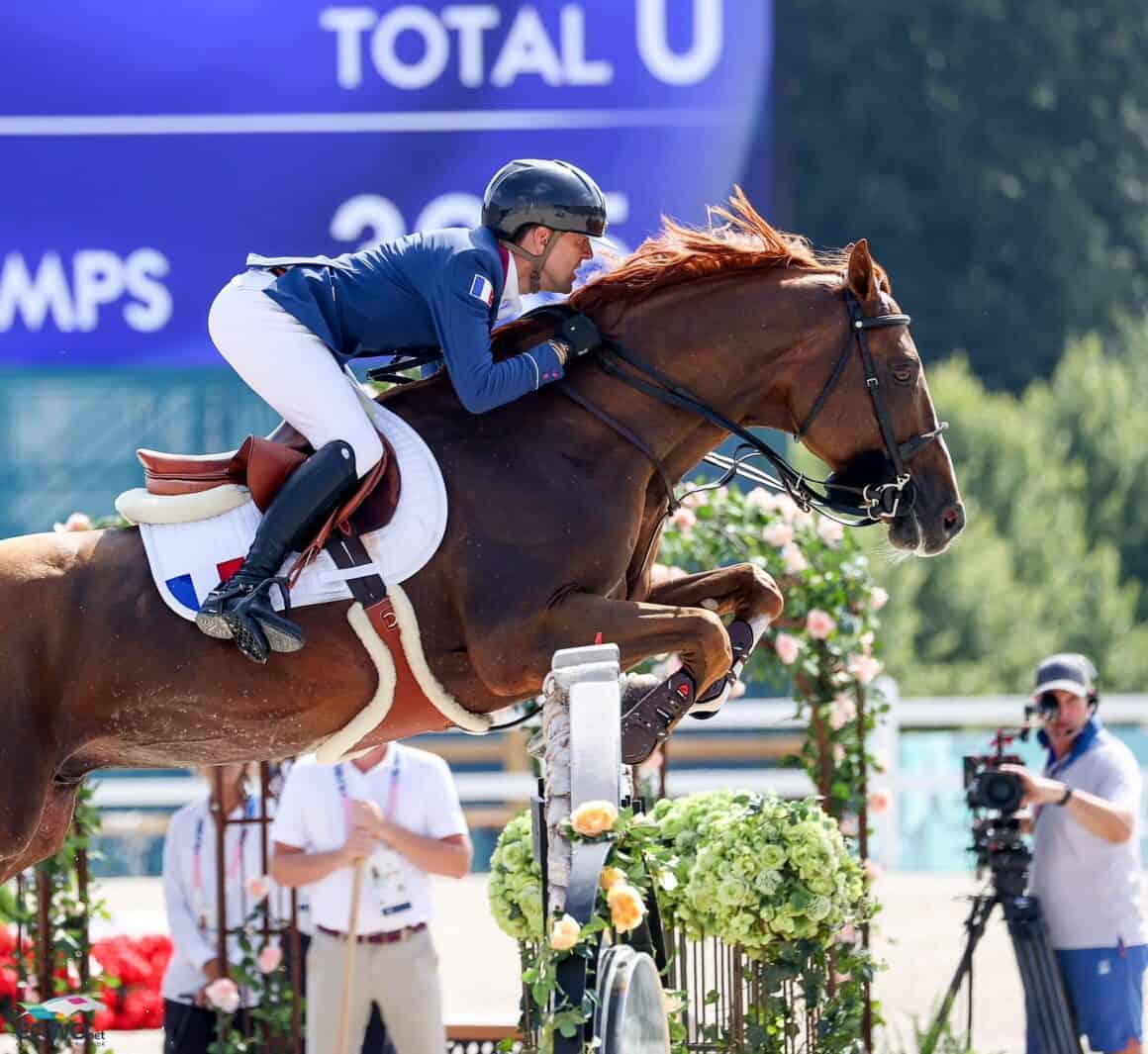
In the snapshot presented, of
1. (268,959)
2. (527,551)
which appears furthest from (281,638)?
(268,959)

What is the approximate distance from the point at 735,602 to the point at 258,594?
1.44 m

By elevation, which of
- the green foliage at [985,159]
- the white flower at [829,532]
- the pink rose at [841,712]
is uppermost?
the green foliage at [985,159]

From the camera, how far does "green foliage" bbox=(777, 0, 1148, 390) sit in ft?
119

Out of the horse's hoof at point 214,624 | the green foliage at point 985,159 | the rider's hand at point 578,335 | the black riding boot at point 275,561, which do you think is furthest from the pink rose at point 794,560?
the green foliage at point 985,159

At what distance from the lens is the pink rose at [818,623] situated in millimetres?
7867

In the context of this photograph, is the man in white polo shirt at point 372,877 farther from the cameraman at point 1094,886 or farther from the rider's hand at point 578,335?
the cameraman at point 1094,886

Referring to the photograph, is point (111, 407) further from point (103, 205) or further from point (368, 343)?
point (368, 343)

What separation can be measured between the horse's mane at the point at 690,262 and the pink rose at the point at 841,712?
2153 millimetres

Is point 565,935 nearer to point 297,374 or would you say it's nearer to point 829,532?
point 297,374

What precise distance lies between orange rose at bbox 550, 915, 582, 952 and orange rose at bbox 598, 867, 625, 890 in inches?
6.8

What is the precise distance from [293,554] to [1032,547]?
23.4m

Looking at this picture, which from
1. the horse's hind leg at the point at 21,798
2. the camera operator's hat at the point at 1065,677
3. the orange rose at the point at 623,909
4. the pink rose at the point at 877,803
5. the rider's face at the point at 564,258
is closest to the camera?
the orange rose at the point at 623,909

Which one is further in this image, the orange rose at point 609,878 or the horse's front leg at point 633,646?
the horse's front leg at point 633,646

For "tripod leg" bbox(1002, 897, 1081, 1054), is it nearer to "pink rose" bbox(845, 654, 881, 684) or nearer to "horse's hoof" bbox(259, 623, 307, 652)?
"pink rose" bbox(845, 654, 881, 684)
